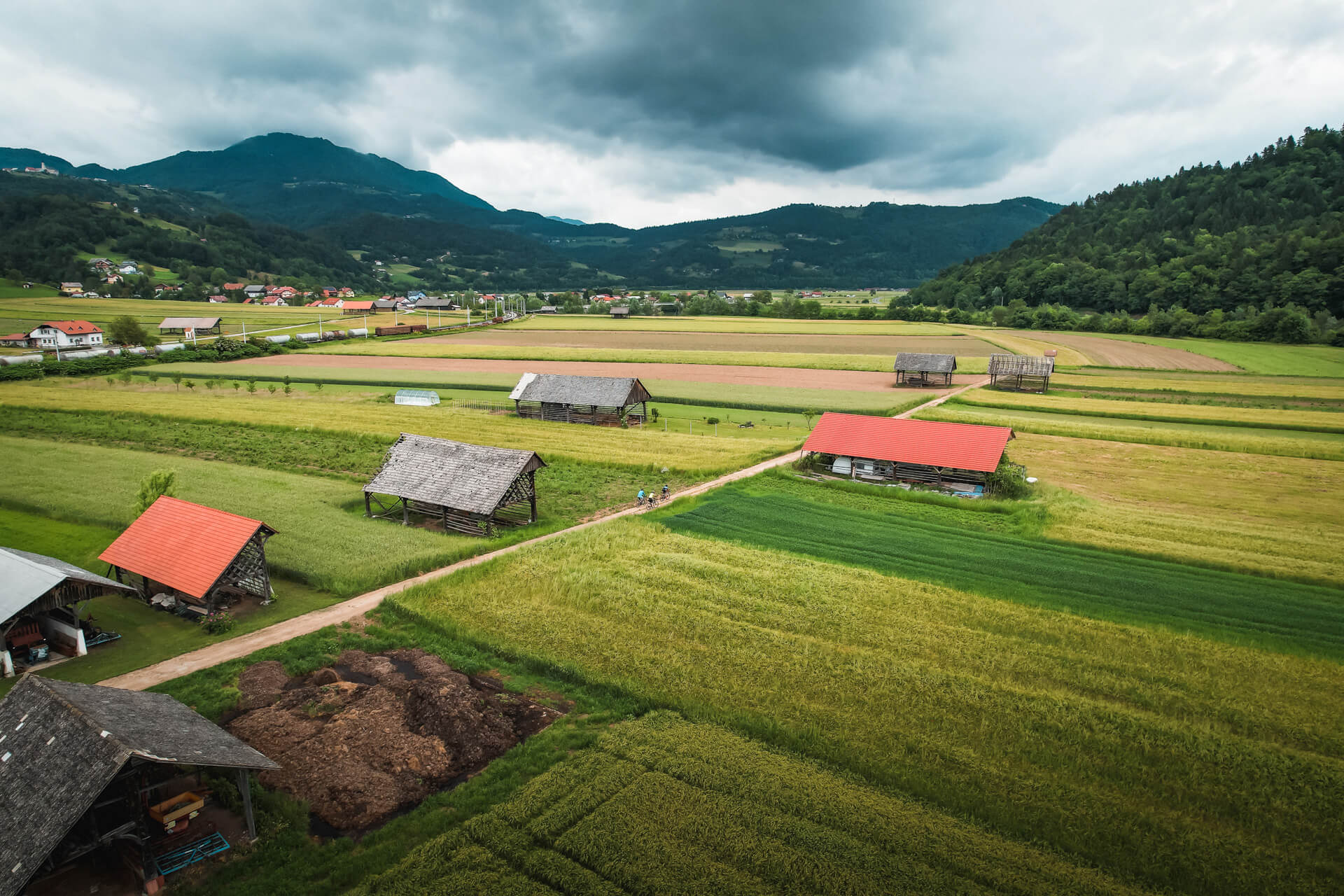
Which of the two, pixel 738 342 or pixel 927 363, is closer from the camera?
A: pixel 927 363

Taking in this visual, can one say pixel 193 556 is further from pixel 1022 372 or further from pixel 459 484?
pixel 1022 372

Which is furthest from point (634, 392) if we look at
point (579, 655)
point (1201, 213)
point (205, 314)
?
point (1201, 213)

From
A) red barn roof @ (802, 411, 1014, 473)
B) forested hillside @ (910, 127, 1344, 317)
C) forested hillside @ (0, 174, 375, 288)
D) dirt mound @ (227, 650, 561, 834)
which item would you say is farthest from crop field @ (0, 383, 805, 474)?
forested hillside @ (0, 174, 375, 288)

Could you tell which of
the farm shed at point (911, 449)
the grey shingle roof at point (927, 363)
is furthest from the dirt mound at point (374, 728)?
the grey shingle roof at point (927, 363)

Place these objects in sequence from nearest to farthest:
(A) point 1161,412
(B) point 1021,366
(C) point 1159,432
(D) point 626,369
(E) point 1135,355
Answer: (C) point 1159,432 < (A) point 1161,412 < (B) point 1021,366 < (D) point 626,369 < (E) point 1135,355

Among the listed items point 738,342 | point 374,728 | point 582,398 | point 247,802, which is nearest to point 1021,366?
point 582,398
